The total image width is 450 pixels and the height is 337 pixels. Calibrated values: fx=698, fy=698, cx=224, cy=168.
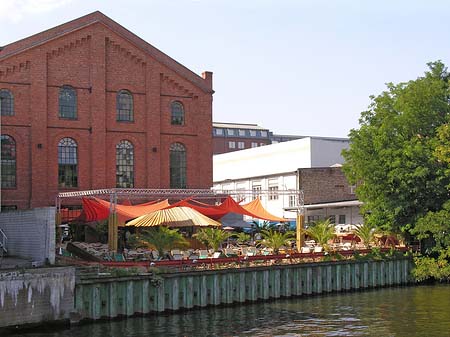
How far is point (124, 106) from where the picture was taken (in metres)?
43.8

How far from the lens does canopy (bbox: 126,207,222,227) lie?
31.6 metres

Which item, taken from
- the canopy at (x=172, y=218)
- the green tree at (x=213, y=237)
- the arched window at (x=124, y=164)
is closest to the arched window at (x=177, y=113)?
the arched window at (x=124, y=164)

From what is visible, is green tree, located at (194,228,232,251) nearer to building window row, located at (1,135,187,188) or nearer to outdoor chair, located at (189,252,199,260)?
outdoor chair, located at (189,252,199,260)

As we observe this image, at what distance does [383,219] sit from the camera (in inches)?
1524

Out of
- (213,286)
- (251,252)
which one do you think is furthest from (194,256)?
(251,252)

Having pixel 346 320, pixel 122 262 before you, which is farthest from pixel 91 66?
pixel 346 320

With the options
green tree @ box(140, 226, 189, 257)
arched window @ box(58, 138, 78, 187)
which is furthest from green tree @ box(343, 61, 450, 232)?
arched window @ box(58, 138, 78, 187)

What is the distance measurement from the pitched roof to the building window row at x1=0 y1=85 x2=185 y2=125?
6.70 feet

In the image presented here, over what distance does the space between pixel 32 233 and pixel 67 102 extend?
15.7m

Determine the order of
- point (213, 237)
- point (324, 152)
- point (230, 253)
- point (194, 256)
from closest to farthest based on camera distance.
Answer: point (194, 256) → point (230, 253) → point (213, 237) → point (324, 152)

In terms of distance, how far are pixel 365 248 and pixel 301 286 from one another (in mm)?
6067

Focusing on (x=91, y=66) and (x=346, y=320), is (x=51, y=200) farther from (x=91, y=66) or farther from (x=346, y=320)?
(x=346, y=320)

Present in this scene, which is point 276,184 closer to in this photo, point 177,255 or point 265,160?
point 265,160

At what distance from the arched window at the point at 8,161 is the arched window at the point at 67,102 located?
11.4 ft
